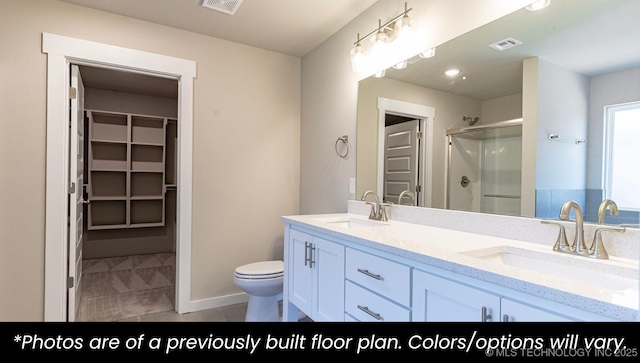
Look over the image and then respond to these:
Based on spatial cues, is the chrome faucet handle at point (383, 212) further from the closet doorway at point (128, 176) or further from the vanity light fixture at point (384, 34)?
the closet doorway at point (128, 176)

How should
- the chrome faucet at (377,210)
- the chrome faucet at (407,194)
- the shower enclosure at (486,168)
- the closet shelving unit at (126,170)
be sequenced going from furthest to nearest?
the closet shelving unit at (126,170)
the chrome faucet at (377,210)
the chrome faucet at (407,194)
the shower enclosure at (486,168)

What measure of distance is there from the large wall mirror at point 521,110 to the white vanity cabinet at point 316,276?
653 mm

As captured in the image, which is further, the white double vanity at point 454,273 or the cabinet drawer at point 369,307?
the cabinet drawer at point 369,307


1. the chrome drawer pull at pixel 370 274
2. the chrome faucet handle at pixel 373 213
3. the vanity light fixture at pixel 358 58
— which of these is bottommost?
the chrome drawer pull at pixel 370 274

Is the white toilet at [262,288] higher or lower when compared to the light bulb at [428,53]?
lower

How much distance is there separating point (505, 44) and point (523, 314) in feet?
3.89

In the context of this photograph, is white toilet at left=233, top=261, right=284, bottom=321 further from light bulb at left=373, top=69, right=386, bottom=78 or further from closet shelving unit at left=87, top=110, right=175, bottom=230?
closet shelving unit at left=87, top=110, right=175, bottom=230

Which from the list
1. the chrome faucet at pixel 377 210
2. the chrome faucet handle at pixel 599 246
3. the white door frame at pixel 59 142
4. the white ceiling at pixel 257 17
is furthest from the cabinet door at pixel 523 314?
the white door frame at pixel 59 142

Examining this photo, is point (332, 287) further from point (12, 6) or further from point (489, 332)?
point (12, 6)

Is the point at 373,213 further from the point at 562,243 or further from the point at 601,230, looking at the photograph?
the point at 601,230

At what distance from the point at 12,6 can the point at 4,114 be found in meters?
0.69

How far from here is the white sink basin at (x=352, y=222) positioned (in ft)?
6.51

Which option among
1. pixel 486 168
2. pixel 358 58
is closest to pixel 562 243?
pixel 486 168

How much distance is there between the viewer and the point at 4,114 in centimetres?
201
